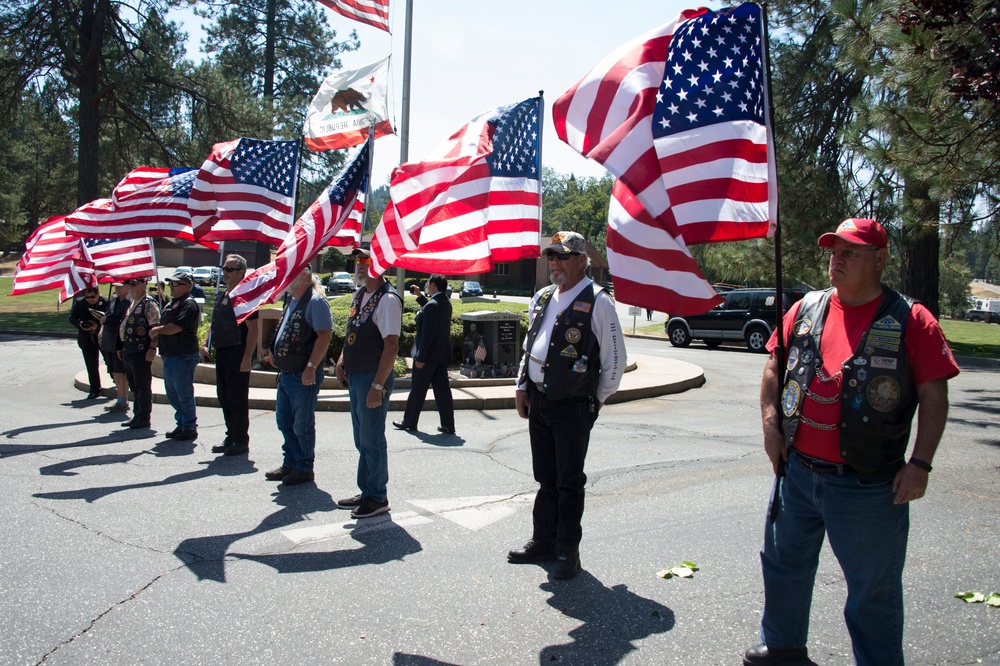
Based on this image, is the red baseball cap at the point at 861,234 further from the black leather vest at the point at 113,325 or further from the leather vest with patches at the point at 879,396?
the black leather vest at the point at 113,325

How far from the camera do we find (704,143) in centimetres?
405

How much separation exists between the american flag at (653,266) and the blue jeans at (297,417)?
11.5ft

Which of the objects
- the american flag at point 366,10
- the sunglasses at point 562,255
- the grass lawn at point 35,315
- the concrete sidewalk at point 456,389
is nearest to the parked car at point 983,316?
the grass lawn at point 35,315

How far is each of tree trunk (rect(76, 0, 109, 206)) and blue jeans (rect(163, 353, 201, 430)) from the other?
20.1 metres

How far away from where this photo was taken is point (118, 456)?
7.64m

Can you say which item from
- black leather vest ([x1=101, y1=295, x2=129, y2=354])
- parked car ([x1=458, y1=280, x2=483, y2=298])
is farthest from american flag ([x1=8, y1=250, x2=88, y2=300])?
parked car ([x1=458, y1=280, x2=483, y2=298])

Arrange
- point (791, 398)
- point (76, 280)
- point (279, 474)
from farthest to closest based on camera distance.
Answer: point (76, 280) → point (279, 474) → point (791, 398)

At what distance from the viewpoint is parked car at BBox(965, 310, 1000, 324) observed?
206 feet

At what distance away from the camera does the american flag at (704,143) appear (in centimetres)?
399

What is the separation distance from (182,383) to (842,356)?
700cm

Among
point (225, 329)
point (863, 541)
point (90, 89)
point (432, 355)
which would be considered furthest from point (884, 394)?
point (90, 89)

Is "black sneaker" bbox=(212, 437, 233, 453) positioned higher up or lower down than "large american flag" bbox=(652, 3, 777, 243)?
lower down

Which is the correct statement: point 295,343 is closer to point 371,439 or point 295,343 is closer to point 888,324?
point 371,439

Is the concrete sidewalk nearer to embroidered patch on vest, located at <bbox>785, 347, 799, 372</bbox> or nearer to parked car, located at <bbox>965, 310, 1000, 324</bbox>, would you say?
embroidered patch on vest, located at <bbox>785, 347, 799, 372</bbox>
